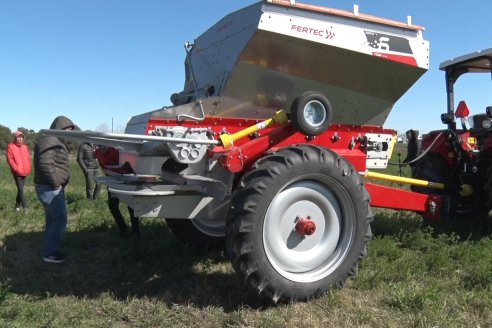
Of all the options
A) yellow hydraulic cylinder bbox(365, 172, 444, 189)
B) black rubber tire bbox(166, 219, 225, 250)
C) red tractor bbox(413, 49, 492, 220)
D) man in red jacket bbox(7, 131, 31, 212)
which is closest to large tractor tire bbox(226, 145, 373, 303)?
yellow hydraulic cylinder bbox(365, 172, 444, 189)

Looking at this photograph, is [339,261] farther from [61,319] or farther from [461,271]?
[61,319]

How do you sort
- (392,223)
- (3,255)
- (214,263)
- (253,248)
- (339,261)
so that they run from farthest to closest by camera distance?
(392,223), (3,255), (214,263), (339,261), (253,248)

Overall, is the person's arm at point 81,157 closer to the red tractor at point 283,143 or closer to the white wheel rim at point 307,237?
→ the red tractor at point 283,143

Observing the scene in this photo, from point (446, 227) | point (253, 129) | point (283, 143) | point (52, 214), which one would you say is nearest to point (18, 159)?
point (52, 214)

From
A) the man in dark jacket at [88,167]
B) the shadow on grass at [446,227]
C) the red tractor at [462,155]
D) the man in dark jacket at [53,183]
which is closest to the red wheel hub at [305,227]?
the shadow on grass at [446,227]

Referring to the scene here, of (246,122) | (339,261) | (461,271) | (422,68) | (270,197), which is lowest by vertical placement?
(461,271)

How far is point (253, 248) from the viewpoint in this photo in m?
3.78

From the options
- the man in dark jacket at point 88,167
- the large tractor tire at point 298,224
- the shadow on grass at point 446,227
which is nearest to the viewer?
the large tractor tire at point 298,224

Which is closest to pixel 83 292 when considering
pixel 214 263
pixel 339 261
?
pixel 214 263

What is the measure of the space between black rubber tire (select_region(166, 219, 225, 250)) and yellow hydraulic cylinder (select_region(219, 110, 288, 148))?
1.79 metres

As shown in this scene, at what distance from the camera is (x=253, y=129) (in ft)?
14.1

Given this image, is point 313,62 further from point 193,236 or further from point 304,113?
point 193,236

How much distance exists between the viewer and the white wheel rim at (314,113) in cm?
423

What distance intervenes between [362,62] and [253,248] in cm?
218
